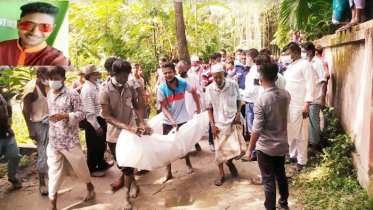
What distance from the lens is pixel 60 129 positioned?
3.80 metres

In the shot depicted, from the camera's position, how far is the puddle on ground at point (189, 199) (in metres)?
4.00

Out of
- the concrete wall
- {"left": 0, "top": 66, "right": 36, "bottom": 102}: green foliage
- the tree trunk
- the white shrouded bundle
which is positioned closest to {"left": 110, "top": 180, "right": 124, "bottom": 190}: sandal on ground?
the white shrouded bundle

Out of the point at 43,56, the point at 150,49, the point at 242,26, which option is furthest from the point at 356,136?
the point at 242,26

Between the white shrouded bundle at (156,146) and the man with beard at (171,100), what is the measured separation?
0.21 meters

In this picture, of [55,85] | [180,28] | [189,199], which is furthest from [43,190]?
[180,28]

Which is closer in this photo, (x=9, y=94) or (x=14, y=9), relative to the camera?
(x=14, y=9)

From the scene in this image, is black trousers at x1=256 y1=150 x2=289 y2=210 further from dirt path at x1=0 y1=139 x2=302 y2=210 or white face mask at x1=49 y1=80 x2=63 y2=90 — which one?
white face mask at x1=49 y1=80 x2=63 y2=90

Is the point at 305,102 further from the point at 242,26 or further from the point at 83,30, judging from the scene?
the point at 242,26

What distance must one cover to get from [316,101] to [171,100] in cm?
217

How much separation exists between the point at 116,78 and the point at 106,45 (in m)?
6.45

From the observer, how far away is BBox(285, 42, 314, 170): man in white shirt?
4.42m

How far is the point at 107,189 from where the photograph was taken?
457 centimetres

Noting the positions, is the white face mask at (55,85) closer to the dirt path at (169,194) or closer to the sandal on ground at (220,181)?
the dirt path at (169,194)

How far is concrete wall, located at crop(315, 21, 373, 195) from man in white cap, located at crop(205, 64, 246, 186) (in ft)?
4.74
